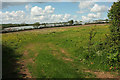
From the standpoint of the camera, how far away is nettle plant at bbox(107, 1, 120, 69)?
9844 mm

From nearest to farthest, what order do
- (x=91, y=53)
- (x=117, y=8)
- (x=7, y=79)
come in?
(x=7, y=79), (x=117, y=8), (x=91, y=53)

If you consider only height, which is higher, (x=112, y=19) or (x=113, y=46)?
(x=112, y=19)

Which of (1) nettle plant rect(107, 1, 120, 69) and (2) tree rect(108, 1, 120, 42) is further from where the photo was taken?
(2) tree rect(108, 1, 120, 42)

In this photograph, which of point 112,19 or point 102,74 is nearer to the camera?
point 102,74

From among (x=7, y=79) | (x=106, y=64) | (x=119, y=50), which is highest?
(x=119, y=50)

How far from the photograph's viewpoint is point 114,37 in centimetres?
1035

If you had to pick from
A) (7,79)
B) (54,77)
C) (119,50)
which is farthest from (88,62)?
(7,79)

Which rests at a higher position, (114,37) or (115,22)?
(115,22)

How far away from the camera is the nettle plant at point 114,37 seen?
9.84 meters

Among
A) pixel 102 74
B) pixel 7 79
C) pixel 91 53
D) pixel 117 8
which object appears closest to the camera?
pixel 7 79

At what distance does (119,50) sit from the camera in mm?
9938

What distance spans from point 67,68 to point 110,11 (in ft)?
22.0

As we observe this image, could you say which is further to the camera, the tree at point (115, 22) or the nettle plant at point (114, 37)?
the tree at point (115, 22)

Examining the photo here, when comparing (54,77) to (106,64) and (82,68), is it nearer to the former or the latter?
(82,68)
